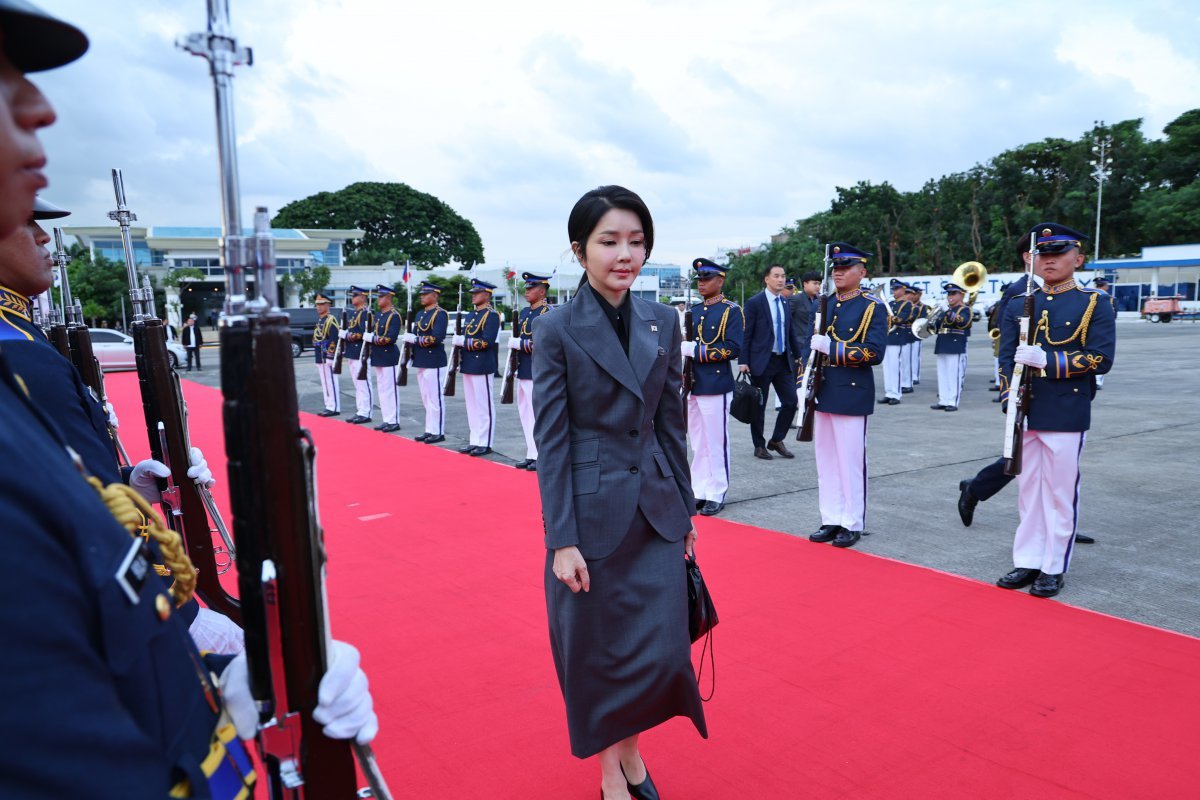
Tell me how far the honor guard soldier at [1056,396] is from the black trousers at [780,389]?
3.70m

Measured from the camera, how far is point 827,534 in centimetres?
512

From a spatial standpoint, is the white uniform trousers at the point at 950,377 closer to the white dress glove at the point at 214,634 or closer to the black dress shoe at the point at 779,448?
the black dress shoe at the point at 779,448

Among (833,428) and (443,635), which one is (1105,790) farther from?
(833,428)

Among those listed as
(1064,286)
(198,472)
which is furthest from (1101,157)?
(198,472)

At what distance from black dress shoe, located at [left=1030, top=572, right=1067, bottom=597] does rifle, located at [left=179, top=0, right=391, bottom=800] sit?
385 cm

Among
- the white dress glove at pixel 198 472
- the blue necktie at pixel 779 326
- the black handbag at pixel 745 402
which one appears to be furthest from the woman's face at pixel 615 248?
the blue necktie at pixel 779 326

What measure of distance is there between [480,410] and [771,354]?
3173 mm

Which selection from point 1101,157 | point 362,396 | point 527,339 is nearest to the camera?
point 527,339

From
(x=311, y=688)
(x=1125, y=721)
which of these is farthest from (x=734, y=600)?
(x=311, y=688)

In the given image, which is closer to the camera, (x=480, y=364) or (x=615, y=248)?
(x=615, y=248)

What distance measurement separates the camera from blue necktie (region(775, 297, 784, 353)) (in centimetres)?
871

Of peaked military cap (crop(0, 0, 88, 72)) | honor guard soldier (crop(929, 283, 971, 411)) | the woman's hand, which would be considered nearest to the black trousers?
honor guard soldier (crop(929, 283, 971, 411))

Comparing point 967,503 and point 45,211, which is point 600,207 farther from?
point 967,503

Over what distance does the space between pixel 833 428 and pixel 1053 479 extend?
1393 millimetres
